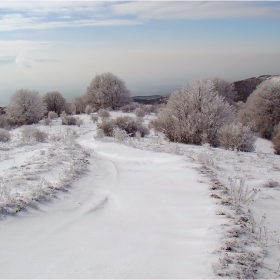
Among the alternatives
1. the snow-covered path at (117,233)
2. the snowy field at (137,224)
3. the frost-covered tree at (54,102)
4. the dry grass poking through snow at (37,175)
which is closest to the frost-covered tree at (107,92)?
the frost-covered tree at (54,102)

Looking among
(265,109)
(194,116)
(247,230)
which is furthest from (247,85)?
(247,230)

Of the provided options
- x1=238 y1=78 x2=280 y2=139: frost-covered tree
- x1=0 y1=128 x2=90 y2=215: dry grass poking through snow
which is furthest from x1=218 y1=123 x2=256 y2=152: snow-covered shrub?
x1=238 y1=78 x2=280 y2=139: frost-covered tree

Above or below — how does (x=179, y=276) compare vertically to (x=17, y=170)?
below

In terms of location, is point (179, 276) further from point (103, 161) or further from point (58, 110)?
point (58, 110)

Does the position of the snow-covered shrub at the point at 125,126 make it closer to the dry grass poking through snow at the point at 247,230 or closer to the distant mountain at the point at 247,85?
the dry grass poking through snow at the point at 247,230

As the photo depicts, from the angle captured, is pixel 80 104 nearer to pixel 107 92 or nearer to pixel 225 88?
pixel 107 92

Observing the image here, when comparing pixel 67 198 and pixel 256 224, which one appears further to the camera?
pixel 67 198

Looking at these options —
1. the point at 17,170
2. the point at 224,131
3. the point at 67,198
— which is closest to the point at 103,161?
the point at 17,170
